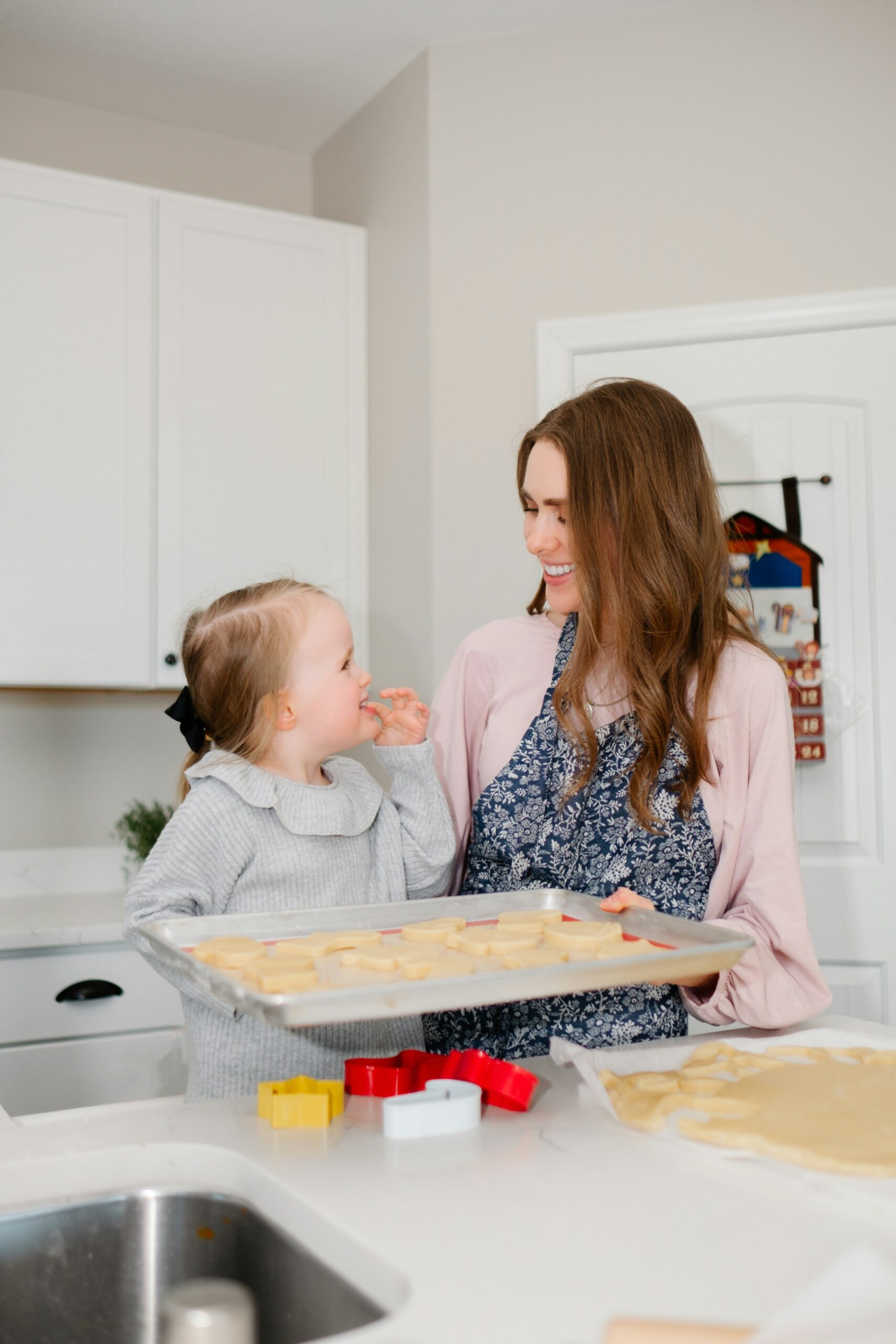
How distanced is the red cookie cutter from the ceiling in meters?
2.19

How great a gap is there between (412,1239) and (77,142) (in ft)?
9.22

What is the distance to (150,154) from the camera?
2.91m

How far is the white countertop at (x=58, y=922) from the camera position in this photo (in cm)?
217

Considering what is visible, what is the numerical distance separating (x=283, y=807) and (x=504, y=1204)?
→ 0.58 meters

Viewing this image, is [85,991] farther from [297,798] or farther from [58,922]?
[297,798]

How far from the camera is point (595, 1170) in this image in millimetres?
811

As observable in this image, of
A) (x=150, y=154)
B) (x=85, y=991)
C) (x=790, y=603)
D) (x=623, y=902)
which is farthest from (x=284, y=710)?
(x=150, y=154)

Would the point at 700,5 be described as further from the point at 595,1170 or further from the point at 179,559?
the point at 595,1170

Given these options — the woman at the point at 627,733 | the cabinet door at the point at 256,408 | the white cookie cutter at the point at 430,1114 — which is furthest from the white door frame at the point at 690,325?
the white cookie cutter at the point at 430,1114

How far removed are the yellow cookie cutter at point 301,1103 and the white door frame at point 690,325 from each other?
1.76m

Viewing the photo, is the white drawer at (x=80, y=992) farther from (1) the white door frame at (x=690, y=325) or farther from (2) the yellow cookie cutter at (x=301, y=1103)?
(1) the white door frame at (x=690, y=325)

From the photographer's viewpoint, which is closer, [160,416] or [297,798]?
[297,798]

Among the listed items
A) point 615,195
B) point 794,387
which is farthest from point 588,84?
point 794,387

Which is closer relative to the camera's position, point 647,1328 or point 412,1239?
point 647,1328
